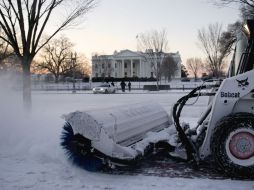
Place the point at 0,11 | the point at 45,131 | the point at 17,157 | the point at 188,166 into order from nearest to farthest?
the point at 188,166 → the point at 17,157 → the point at 45,131 → the point at 0,11

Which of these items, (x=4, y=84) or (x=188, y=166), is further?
(x=4, y=84)

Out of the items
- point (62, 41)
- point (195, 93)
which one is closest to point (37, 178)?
point (195, 93)

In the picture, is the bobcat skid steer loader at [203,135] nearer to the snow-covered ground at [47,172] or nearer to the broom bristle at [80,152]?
the broom bristle at [80,152]

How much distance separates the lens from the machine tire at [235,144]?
5.69 m

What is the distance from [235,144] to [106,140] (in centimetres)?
181

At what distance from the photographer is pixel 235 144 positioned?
19.0 ft

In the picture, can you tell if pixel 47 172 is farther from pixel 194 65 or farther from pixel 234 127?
pixel 194 65

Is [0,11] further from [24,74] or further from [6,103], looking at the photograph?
[6,103]

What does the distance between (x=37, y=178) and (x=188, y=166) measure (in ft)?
7.60

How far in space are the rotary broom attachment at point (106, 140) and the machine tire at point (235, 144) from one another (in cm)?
116

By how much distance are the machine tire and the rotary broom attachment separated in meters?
1.16

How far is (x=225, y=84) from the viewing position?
5801 mm

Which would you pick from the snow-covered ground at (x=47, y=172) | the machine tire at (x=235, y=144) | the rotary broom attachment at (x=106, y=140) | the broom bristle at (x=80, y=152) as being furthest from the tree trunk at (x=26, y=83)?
the machine tire at (x=235, y=144)

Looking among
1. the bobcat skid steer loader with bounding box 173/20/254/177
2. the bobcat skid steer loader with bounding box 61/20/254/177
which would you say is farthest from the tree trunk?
the bobcat skid steer loader with bounding box 173/20/254/177
